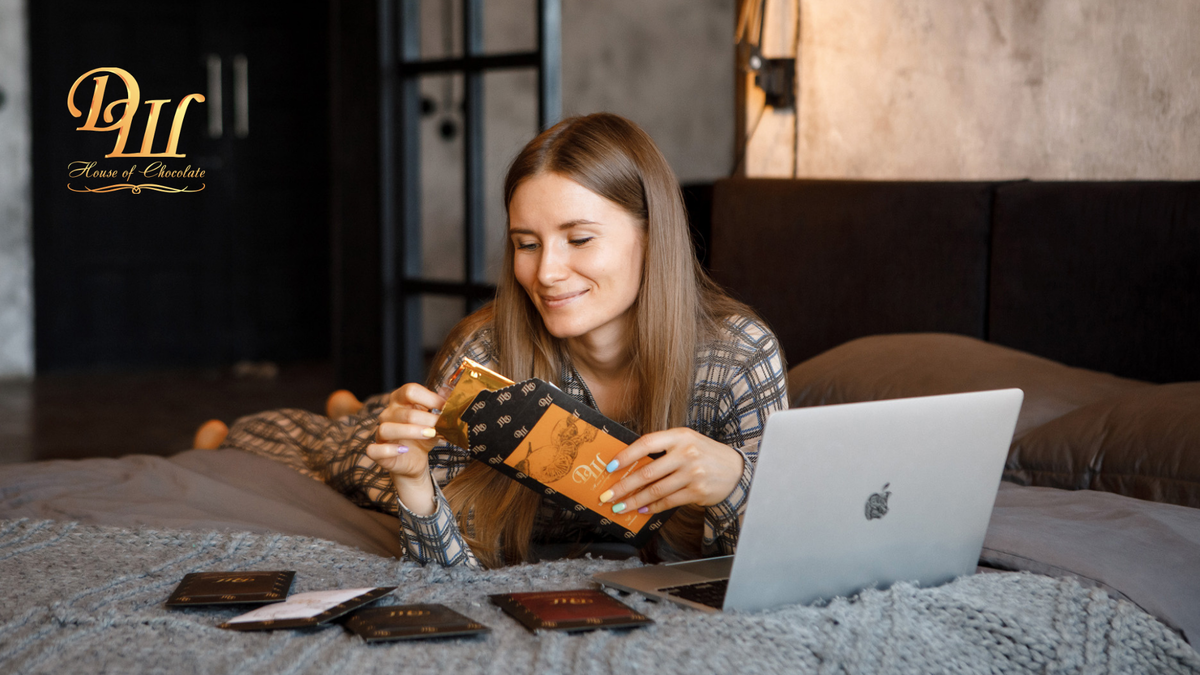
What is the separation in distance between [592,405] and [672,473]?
42cm

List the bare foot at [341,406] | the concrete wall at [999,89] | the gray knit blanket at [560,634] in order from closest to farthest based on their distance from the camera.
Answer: the gray knit blanket at [560,634], the concrete wall at [999,89], the bare foot at [341,406]

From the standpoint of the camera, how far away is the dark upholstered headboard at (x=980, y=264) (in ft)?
6.15

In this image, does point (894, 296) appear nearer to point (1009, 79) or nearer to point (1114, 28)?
point (1009, 79)

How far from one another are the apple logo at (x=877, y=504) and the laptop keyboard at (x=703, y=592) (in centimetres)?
17

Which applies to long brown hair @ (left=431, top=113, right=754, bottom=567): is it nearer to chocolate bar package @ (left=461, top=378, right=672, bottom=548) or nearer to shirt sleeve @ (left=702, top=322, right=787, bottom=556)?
shirt sleeve @ (left=702, top=322, right=787, bottom=556)

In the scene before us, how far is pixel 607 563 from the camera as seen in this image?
1280 mm

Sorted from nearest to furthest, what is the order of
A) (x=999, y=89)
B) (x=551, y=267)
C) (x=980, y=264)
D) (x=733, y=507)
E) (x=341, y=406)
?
(x=733, y=507)
(x=551, y=267)
(x=980, y=264)
(x=999, y=89)
(x=341, y=406)

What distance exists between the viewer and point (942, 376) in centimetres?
181

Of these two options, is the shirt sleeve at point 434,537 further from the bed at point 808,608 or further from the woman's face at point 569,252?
the woman's face at point 569,252

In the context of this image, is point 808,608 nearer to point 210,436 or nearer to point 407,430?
point 407,430

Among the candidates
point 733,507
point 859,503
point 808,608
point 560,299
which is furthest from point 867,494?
point 560,299

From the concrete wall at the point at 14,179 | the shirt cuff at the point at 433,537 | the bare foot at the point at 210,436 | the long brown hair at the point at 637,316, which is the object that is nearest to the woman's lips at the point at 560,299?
the long brown hair at the point at 637,316

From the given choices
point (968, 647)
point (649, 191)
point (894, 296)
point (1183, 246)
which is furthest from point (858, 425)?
point (894, 296)

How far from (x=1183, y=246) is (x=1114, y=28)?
20.4 inches
